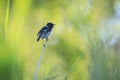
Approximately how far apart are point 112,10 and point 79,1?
1.01ft

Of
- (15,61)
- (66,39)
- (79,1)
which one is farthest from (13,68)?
(79,1)

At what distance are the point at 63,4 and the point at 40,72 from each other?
1.09 metres

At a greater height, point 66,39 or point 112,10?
point 112,10

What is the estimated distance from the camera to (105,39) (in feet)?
5.37

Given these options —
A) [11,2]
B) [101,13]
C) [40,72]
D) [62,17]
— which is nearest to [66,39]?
[62,17]

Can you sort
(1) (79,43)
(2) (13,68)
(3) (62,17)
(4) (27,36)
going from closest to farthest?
(2) (13,68) < (4) (27,36) < (1) (79,43) < (3) (62,17)

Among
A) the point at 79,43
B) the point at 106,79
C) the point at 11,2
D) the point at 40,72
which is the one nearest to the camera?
the point at 106,79

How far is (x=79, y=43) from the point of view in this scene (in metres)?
2.47

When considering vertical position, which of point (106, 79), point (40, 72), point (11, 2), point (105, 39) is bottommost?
point (40, 72)

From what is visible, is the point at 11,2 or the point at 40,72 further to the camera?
the point at 40,72

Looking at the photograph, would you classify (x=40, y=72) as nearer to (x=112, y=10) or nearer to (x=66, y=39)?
(x=66, y=39)

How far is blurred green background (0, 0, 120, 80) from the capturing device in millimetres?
1262

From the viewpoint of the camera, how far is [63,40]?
257 centimetres

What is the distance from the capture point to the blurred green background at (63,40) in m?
1.26
